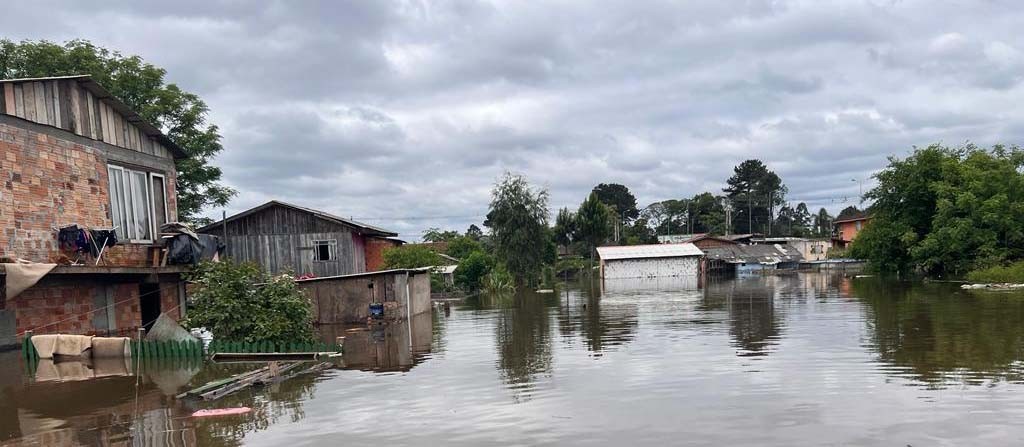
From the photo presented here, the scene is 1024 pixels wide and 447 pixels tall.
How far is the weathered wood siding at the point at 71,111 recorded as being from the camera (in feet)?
49.1

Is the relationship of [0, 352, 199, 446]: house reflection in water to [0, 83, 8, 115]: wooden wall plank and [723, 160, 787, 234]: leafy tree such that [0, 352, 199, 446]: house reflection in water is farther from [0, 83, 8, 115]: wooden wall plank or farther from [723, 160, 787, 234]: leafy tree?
[723, 160, 787, 234]: leafy tree

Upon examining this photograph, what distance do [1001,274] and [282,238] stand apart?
36.3 m

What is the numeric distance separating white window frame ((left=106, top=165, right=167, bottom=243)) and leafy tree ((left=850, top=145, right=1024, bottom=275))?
42703 millimetres

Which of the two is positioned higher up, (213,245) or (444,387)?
(213,245)

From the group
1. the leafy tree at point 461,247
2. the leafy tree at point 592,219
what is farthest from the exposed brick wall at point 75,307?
the leafy tree at point 592,219

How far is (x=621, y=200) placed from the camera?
10662cm

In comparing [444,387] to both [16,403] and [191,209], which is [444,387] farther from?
[191,209]

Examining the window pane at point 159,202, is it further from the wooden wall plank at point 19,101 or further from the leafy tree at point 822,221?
the leafy tree at point 822,221

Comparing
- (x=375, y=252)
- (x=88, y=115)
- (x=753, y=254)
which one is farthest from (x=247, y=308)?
(x=753, y=254)

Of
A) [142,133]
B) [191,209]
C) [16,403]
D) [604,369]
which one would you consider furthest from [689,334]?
[191,209]

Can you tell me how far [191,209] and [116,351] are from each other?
18.2 meters

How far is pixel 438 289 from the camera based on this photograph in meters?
45.8

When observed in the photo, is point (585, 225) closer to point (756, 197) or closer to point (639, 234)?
point (639, 234)

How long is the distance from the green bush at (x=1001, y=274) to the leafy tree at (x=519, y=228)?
1077 inches
